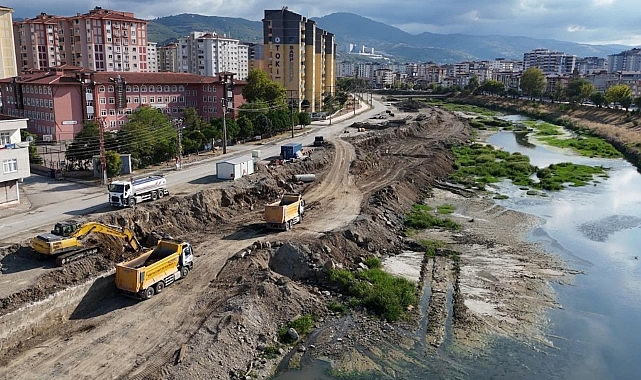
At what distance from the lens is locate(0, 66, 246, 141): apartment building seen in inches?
2093

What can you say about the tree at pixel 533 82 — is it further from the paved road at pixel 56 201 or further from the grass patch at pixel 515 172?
the paved road at pixel 56 201

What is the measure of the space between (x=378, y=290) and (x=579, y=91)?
95.5 meters

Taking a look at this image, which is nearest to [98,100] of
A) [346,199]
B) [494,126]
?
[346,199]

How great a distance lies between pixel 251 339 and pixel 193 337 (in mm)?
1972

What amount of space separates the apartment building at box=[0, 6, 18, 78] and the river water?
61.9 meters

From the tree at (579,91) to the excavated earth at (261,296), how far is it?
249 feet

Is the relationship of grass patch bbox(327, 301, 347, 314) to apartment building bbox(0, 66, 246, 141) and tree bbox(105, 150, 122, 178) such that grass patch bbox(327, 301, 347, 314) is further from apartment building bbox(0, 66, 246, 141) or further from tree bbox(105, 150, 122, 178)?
apartment building bbox(0, 66, 246, 141)

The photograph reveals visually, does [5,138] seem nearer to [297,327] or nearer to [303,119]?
[297,327]

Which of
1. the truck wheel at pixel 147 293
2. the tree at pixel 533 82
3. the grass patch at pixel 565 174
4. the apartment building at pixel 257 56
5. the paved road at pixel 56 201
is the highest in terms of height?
the apartment building at pixel 257 56

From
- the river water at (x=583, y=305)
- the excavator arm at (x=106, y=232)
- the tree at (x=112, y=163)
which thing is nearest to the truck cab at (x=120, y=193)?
the excavator arm at (x=106, y=232)

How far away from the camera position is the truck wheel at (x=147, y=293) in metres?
19.9

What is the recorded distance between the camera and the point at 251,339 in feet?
59.9

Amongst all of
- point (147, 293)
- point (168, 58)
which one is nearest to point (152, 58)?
point (168, 58)

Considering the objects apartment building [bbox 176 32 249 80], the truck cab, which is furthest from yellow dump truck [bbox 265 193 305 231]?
apartment building [bbox 176 32 249 80]
